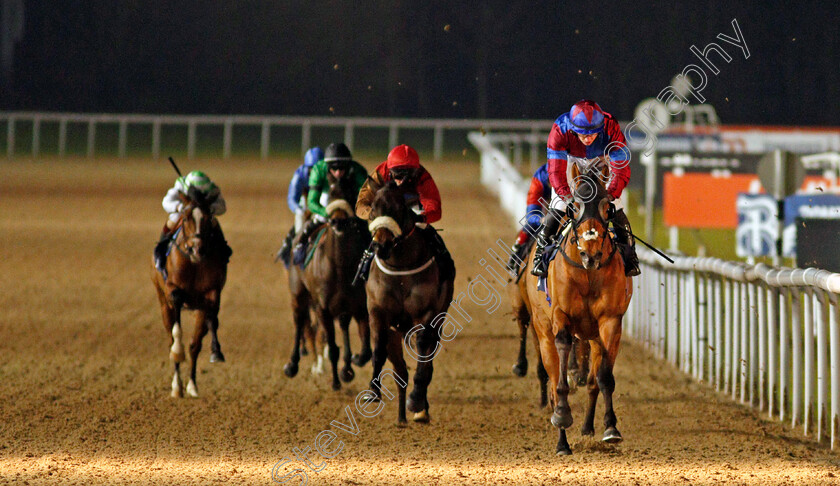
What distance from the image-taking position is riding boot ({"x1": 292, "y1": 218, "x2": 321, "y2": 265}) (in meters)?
8.35

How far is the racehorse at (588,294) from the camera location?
550 cm

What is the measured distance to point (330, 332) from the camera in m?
7.97

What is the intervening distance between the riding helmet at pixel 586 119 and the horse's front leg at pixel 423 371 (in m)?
1.59

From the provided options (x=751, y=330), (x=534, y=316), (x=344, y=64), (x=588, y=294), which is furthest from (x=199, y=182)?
(x=344, y=64)

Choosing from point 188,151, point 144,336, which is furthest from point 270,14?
point 144,336

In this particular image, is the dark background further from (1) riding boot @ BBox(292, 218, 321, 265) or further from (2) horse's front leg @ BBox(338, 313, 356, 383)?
(2) horse's front leg @ BBox(338, 313, 356, 383)

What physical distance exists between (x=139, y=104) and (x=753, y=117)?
1852 centimetres

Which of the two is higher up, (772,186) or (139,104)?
(139,104)

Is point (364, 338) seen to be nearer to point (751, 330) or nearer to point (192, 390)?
point (192, 390)

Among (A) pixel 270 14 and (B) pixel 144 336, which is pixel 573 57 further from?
(B) pixel 144 336

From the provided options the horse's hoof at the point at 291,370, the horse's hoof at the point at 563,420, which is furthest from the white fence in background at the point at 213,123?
the horse's hoof at the point at 563,420

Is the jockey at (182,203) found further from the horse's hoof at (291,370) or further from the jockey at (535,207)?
the jockey at (535,207)

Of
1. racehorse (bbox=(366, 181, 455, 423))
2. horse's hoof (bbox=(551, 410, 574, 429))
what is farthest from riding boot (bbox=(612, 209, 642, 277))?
racehorse (bbox=(366, 181, 455, 423))

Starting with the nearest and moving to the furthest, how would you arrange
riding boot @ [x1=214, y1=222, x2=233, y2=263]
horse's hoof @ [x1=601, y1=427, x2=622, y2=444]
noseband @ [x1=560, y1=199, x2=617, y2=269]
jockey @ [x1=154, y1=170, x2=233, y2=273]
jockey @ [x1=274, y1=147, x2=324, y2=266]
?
noseband @ [x1=560, y1=199, x2=617, y2=269] < horse's hoof @ [x1=601, y1=427, x2=622, y2=444] < jockey @ [x1=154, y1=170, x2=233, y2=273] < riding boot @ [x1=214, y1=222, x2=233, y2=263] < jockey @ [x1=274, y1=147, x2=324, y2=266]
